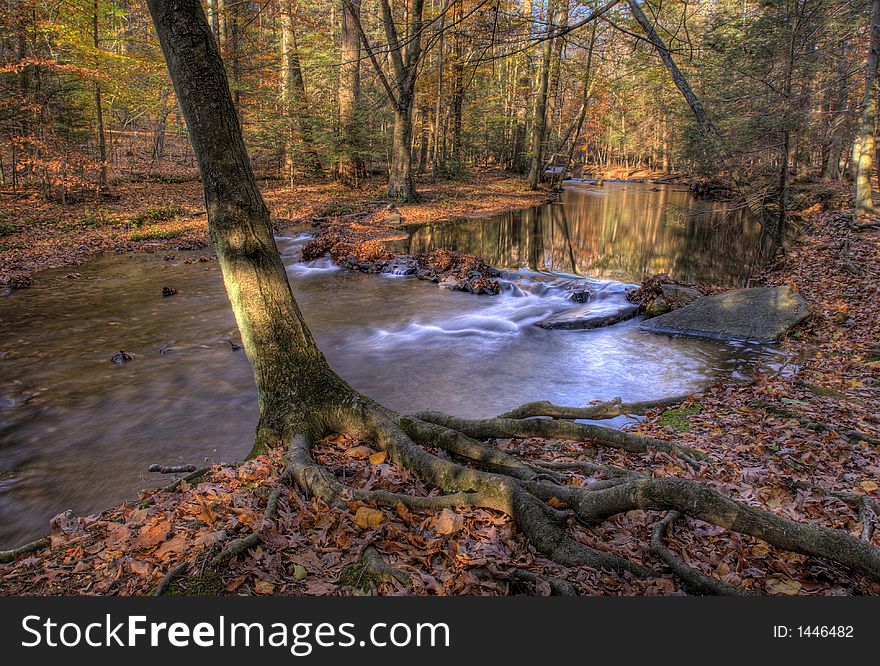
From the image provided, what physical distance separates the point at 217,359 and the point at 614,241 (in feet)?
57.5

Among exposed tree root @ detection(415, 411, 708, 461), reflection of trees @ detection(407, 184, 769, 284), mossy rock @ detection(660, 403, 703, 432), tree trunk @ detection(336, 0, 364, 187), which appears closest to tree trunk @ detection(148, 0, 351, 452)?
exposed tree root @ detection(415, 411, 708, 461)

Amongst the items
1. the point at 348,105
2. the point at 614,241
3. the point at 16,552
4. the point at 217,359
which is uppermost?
the point at 348,105

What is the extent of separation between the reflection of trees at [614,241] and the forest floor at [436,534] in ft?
38.1

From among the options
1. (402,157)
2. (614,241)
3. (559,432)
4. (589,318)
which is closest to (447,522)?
(559,432)

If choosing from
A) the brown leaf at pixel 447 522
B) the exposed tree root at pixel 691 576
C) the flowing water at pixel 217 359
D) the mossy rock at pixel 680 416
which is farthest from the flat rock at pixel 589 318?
the brown leaf at pixel 447 522

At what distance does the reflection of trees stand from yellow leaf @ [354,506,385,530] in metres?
14.1

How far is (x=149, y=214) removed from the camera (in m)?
21.2

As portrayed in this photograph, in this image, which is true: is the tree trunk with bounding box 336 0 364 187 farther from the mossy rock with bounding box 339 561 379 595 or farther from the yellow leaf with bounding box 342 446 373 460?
the mossy rock with bounding box 339 561 379 595

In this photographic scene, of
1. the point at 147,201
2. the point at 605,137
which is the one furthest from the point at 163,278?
the point at 605,137

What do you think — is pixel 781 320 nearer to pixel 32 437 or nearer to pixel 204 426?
pixel 204 426

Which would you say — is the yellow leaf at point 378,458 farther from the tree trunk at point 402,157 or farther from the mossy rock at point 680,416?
the tree trunk at point 402,157

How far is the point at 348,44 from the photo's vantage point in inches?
1131

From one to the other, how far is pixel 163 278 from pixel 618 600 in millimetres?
15291

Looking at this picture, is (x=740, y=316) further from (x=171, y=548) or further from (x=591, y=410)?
(x=171, y=548)
